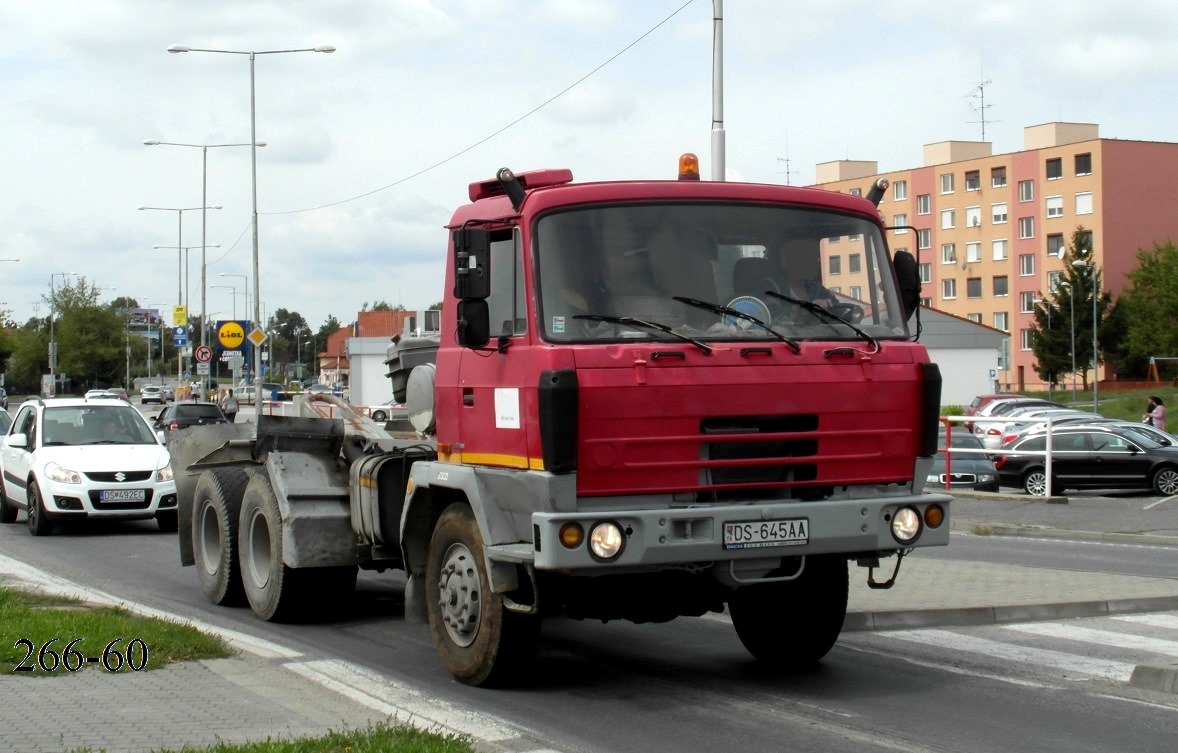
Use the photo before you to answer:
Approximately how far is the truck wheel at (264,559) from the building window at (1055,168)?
8562 centimetres

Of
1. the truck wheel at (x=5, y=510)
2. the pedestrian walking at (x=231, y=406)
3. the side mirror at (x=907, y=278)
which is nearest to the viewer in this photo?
the side mirror at (x=907, y=278)

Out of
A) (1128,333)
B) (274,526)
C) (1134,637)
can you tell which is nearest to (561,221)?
(274,526)

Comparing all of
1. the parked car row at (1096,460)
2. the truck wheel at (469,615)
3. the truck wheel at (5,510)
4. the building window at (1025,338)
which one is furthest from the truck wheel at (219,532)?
the building window at (1025,338)

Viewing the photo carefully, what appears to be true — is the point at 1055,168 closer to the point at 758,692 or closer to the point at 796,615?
the point at 796,615

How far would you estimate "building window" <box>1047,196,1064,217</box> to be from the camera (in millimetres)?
89500

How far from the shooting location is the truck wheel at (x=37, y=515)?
17.4m

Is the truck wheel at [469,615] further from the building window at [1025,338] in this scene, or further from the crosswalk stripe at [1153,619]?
the building window at [1025,338]

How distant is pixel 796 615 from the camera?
8312mm

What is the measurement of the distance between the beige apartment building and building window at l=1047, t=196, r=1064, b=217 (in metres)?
0.06

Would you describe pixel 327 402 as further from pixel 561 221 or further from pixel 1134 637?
pixel 1134 637

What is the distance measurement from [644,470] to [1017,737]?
2.09 meters

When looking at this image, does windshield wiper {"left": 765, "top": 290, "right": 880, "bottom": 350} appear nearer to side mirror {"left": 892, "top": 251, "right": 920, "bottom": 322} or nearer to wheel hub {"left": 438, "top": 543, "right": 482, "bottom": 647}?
side mirror {"left": 892, "top": 251, "right": 920, "bottom": 322}

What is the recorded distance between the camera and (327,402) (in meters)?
11.0

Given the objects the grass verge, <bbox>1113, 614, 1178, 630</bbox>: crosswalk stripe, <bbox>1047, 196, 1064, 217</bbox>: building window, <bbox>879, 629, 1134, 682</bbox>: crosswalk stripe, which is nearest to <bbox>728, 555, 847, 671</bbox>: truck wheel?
<bbox>879, 629, 1134, 682</bbox>: crosswalk stripe
